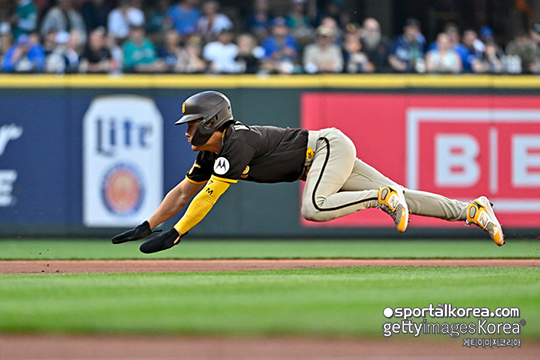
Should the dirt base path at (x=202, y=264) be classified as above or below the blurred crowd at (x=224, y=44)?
below

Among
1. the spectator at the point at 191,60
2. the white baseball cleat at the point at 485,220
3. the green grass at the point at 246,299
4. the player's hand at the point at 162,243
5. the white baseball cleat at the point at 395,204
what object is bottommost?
the green grass at the point at 246,299

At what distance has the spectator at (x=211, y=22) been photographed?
536 inches

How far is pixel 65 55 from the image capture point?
41.4 feet

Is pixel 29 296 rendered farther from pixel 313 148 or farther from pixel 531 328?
pixel 531 328

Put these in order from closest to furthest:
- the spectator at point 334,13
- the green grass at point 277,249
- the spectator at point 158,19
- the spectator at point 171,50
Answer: the green grass at point 277,249
the spectator at point 171,50
the spectator at point 334,13
the spectator at point 158,19

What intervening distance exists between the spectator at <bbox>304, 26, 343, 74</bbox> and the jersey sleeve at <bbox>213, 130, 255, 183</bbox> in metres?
5.93

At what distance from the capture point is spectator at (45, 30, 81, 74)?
1237 centimetres

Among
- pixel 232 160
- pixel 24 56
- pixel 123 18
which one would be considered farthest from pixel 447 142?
pixel 24 56

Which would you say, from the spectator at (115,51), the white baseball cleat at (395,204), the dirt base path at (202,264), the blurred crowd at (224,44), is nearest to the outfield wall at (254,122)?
the blurred crowd at (224,44)

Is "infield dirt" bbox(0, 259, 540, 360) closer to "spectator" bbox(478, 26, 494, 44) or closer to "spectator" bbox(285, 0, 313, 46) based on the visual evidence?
"spectator" bbox(285, 0, 313, 46)

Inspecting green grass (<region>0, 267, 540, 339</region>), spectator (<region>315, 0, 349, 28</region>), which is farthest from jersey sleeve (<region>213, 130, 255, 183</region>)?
spectator (<region>315, 0, 349, 28</region>)

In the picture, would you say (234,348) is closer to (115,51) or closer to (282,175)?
(282,175)

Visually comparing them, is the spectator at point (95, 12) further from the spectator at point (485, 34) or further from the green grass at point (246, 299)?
the green grass at point (246, 299)

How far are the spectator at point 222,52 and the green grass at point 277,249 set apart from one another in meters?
2.83
